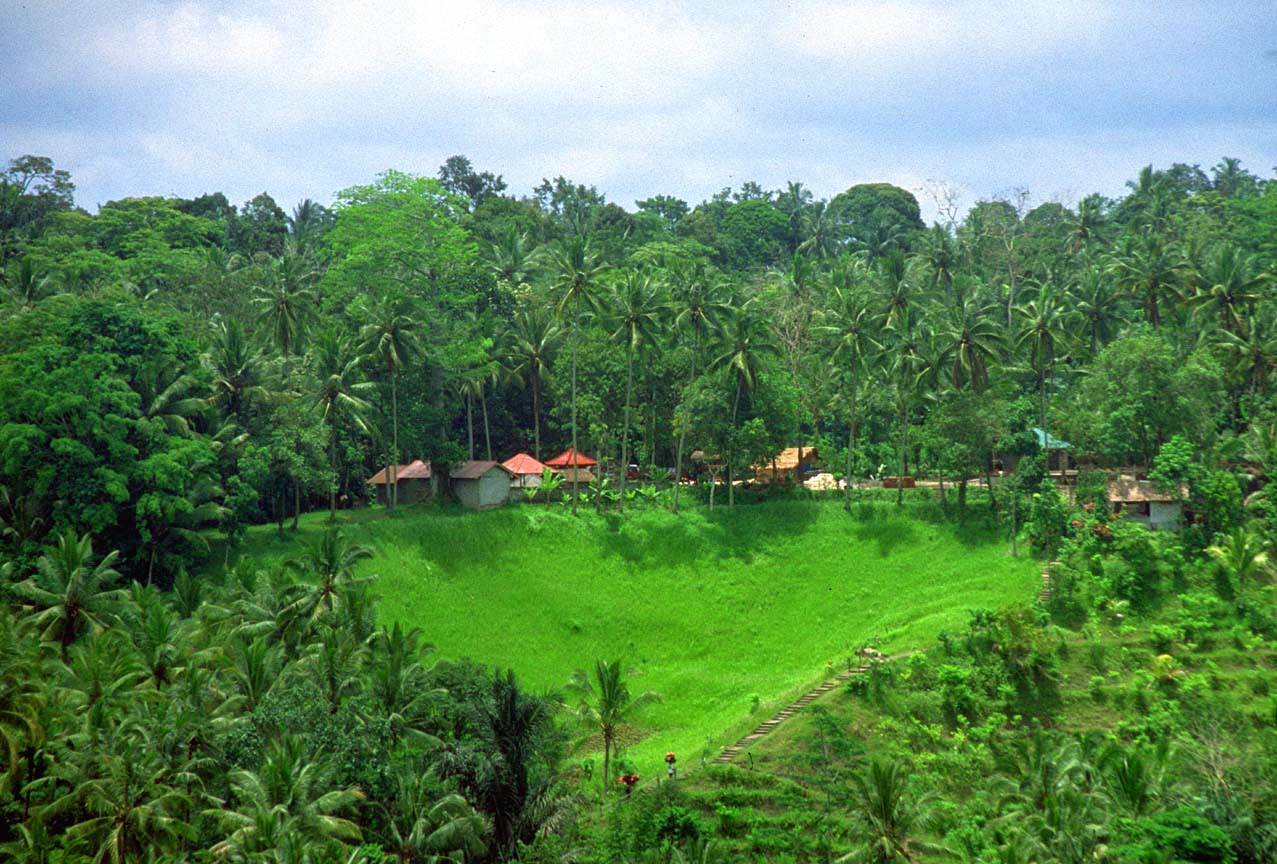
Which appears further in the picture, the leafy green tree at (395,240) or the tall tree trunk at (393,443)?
the leafy green tree at (395,240)

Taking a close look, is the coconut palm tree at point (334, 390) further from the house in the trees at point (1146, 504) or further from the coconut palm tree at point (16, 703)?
the house in the trees at point (1146, 504)

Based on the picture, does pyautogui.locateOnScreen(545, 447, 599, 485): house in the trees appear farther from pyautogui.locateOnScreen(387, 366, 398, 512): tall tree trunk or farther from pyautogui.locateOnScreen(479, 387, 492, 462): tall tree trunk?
pyautogui.locateOnScreen(387, 366, 398, 512): tall tree trunk

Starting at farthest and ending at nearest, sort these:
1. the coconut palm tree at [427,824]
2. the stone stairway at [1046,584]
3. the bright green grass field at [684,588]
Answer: the stone stairway at [1046,584]
the bright green grass field at [684,588]
the coconut palm tree at [427,824]

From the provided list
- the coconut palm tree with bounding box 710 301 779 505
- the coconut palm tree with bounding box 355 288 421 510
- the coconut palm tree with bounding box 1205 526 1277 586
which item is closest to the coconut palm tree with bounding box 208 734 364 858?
the coconut palm tree with bounding box 355 288 421 510

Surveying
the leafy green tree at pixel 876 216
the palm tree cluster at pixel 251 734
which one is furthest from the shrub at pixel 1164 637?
the leafy green tree at pixel 876 216

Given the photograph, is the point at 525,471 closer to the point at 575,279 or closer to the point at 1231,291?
the point at 575,279

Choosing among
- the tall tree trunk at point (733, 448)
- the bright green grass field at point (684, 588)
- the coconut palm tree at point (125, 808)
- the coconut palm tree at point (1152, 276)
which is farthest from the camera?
the coconut palm tree at point (1152, 276)

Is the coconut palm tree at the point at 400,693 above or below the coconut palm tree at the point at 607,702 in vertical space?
above
